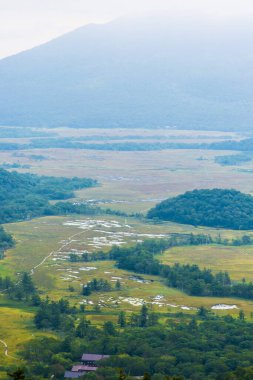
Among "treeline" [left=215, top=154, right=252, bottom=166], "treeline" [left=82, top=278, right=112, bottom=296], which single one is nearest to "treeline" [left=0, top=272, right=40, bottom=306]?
"treeline" [left=82, top=278, right=112, bottom=296]

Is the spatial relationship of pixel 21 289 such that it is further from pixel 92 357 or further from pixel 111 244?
pixel 111 244

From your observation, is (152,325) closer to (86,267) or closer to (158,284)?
(158,284)

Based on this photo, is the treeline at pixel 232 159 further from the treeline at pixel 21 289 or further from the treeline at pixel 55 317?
the treeline at pixel 55 317

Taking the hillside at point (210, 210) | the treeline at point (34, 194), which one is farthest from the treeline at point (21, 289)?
the hillside at point (210, 210)

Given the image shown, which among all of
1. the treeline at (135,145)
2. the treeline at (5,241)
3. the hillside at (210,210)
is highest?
the treeline at (135,145)

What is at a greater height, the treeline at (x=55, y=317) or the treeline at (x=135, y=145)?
the treeline at (x=135, y=145)

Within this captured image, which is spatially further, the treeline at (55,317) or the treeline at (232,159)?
the treeline at (232,159)

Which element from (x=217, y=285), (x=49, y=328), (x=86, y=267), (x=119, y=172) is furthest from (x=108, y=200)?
(x=49, y=328)
